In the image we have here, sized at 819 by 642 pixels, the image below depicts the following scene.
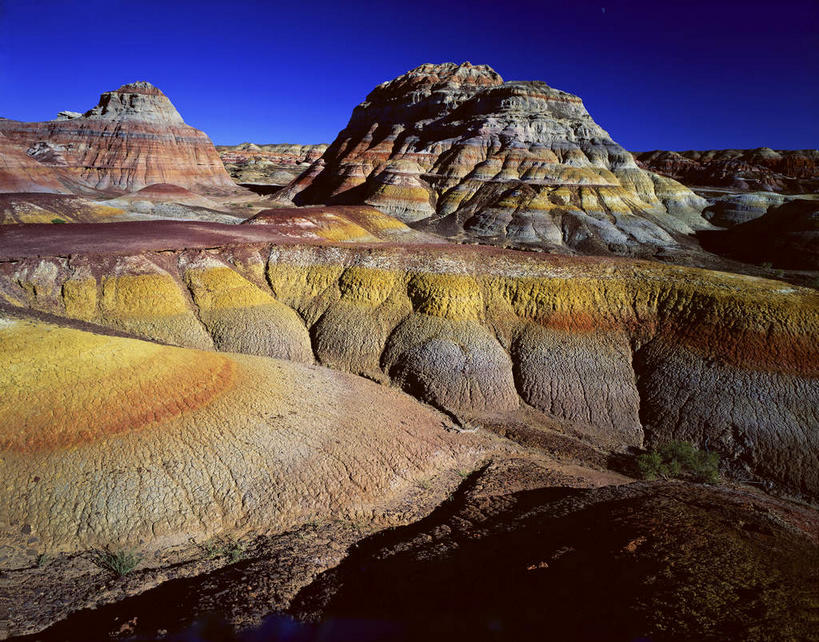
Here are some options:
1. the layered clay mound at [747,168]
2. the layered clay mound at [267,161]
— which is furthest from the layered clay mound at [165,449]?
the layered clay mound at [747,168]

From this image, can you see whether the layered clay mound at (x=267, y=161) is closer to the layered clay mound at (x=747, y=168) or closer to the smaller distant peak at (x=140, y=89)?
the smaller distant peak at (x=140, y=89)

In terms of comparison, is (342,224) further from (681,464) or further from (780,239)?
(780,239)

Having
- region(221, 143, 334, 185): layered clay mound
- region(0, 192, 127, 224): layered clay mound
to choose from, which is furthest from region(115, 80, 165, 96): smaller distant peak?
region(0, 192, 127, 224): layered clay mound

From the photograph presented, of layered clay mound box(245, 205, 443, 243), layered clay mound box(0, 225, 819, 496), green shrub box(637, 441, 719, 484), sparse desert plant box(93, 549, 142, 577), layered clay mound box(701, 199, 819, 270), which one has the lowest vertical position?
sparse desert plant box(93, 549, 142, 577)

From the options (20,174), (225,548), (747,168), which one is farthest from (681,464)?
(747,168)

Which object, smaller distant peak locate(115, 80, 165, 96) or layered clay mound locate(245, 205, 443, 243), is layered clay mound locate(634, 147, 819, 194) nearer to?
layered clay mound locate(245, 205, 443, 243)

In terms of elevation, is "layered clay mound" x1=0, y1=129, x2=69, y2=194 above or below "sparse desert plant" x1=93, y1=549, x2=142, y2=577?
above

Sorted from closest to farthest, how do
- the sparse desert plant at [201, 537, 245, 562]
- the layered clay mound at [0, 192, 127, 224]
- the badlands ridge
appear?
the badlands ridge, the sparse desert plant at [201, 537, 245, 562], the layered clay mound at [0, 192, 127, 224]
